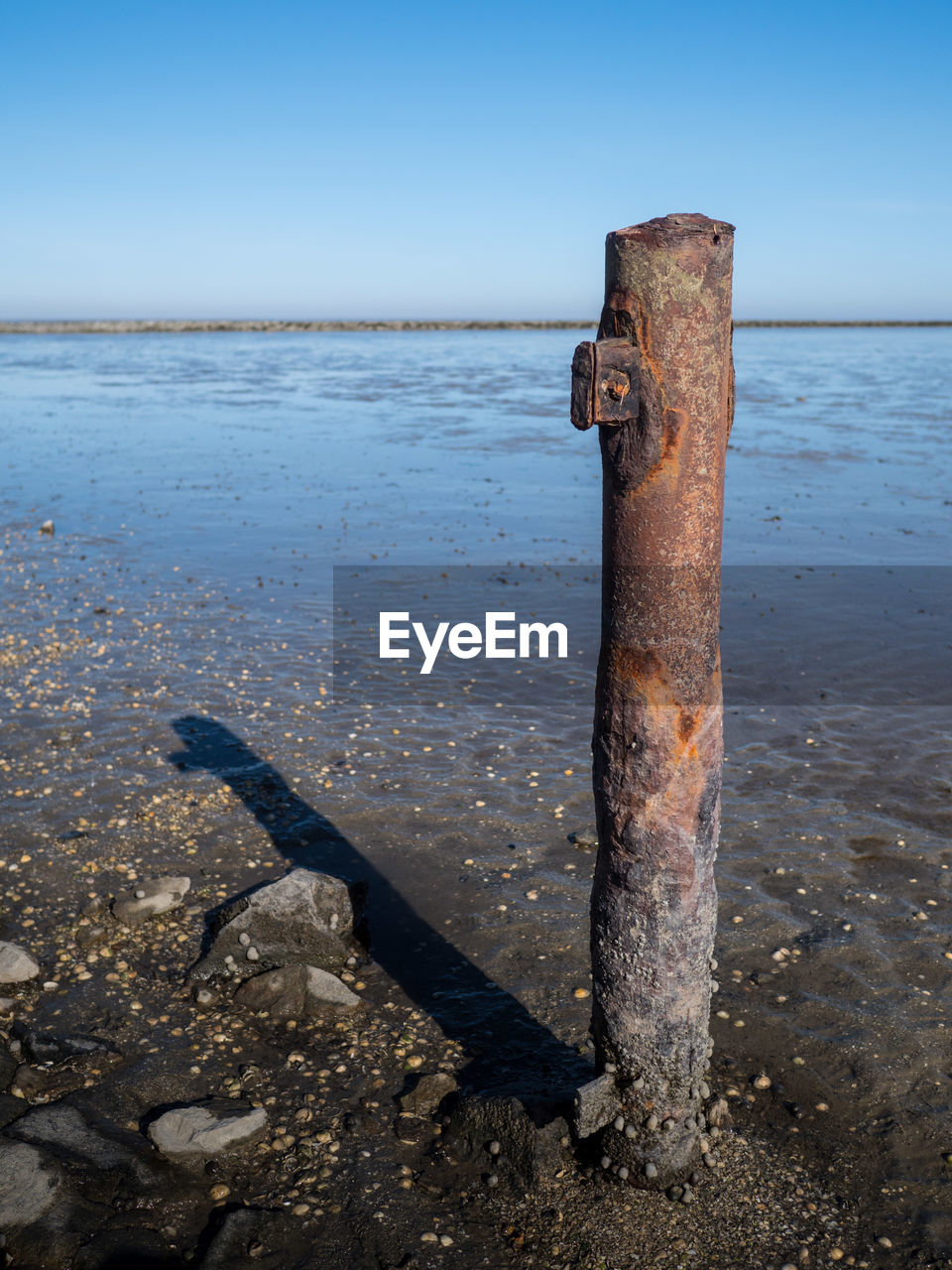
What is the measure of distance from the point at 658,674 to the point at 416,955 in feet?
11.2

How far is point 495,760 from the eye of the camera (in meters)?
9.62

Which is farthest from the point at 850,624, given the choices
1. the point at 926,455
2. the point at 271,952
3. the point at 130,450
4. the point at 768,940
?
the point at 130,450

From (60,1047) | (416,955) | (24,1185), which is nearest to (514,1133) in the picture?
(416,955)

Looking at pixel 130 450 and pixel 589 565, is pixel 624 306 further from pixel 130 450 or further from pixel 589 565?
pixel 130 450

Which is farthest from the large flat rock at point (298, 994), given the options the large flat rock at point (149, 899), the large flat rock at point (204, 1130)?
the large flat rock at point (149, 899)

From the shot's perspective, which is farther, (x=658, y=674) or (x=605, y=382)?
(x=658, y=674)

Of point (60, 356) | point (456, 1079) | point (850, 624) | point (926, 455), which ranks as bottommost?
point (456, 1079)

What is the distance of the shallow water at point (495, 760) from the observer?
612 centimetres

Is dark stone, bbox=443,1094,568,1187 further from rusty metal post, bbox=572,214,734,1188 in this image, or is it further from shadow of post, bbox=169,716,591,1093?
shadow of post, bbox=169,716,591,1093

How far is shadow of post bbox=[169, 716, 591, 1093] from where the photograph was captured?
18.8ft

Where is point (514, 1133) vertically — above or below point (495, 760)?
below

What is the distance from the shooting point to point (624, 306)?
406cm

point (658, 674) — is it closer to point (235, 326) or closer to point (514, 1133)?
point (514, 1133)

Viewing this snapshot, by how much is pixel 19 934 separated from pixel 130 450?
24.8 metres
